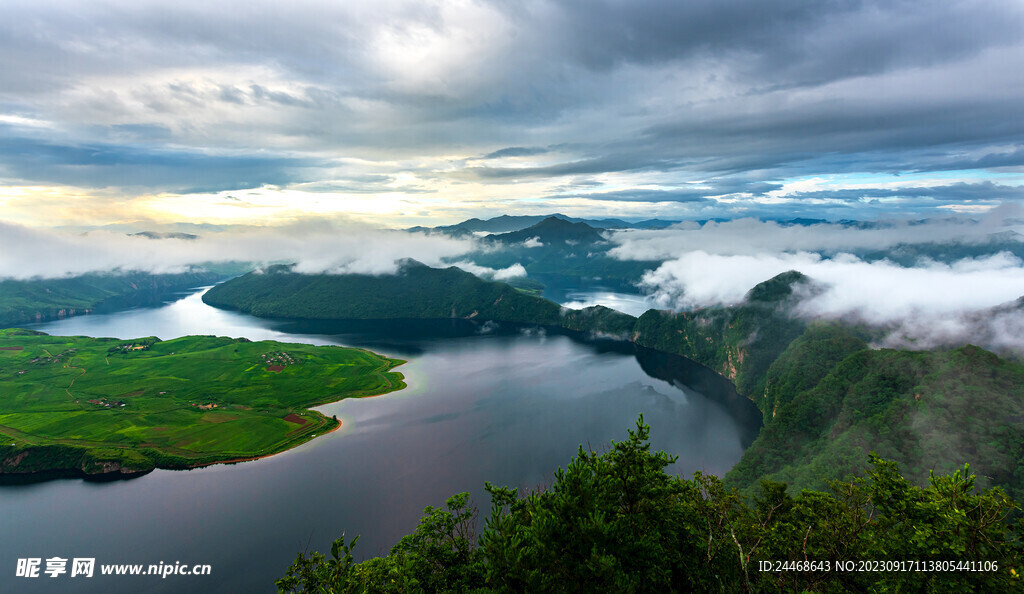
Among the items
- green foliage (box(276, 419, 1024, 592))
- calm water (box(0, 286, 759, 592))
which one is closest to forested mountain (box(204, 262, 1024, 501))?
calm water (box(0, 286, 759, 592))

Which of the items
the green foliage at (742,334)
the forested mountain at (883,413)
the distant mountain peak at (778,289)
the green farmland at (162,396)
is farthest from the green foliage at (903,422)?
the green farmland at (162,396)

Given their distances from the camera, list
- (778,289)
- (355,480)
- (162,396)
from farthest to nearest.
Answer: (778,289)
(162,396)
(355,480)

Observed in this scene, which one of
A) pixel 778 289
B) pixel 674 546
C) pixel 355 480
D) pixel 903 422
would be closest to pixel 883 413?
pixel 903 422

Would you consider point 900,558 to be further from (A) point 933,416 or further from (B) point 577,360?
(B) point 577,360

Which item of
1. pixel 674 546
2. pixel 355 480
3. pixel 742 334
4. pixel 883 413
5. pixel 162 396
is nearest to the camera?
pixel 674 546

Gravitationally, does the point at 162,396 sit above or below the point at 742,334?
below

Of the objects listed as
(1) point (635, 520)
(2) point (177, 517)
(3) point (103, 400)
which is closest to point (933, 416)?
(1) point (635, 520)

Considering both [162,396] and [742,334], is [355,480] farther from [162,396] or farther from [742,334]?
[742,334]
